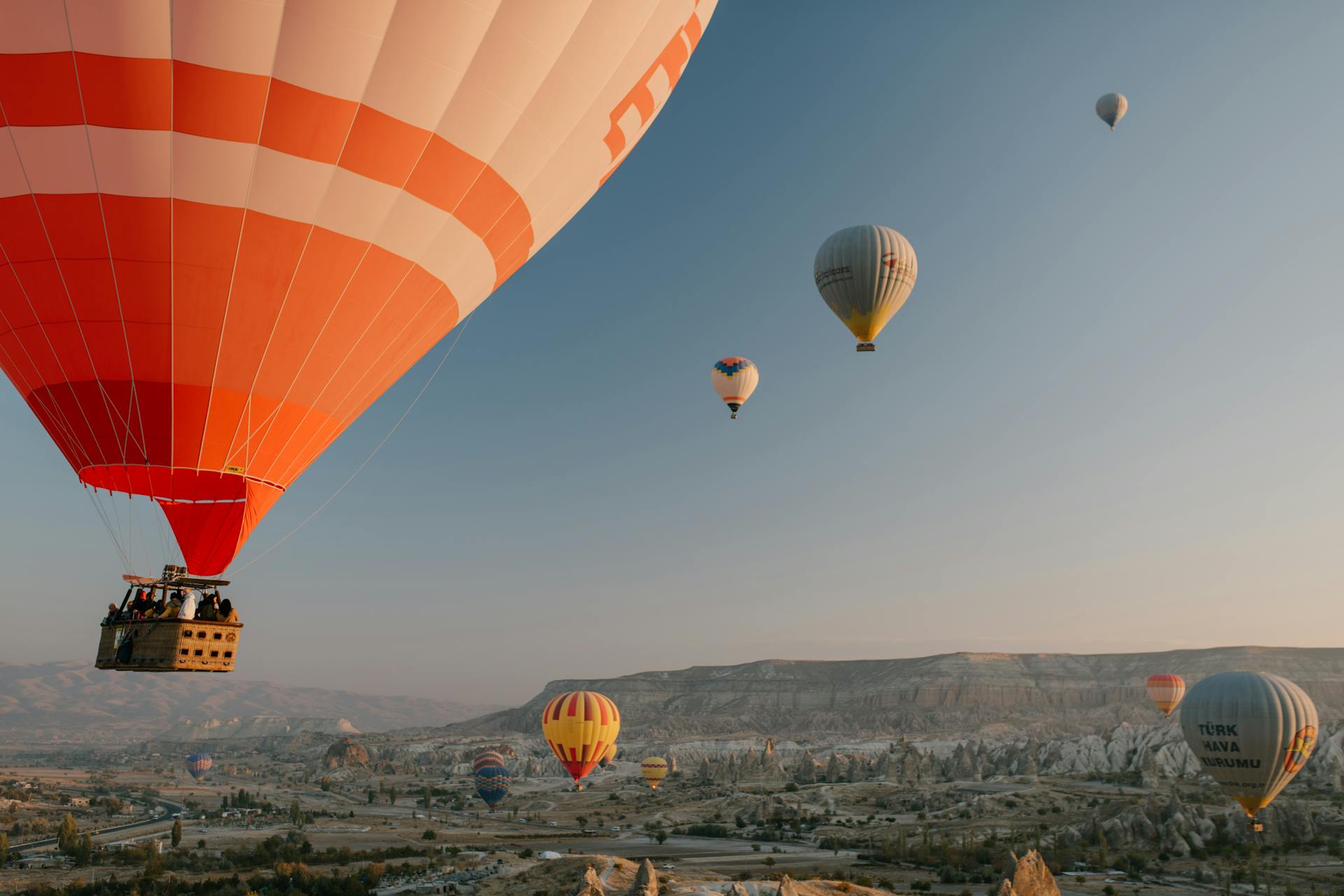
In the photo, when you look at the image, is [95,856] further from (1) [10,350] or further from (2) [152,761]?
(2) [152,761]

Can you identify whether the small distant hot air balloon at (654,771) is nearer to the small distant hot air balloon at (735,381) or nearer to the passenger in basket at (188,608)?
the small distant hot air balloon at (735,381)

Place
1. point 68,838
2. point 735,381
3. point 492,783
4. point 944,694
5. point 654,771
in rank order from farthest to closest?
point 944,694, point 654,771, point 492,783, point 68,838, point 735,381

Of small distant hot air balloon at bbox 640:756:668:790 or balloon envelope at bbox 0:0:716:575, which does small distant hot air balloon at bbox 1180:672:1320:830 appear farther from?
small distant hot air balloon at bbox 640:756:668:790

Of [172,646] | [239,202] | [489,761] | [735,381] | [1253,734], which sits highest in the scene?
[735,381]

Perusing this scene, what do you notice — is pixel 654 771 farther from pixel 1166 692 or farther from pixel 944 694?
pixel 944 694

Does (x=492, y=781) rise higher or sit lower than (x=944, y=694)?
lower

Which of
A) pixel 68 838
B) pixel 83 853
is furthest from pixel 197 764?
pixel 83 853

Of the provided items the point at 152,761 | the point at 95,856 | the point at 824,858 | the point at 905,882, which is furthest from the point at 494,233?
the point at 152,761
